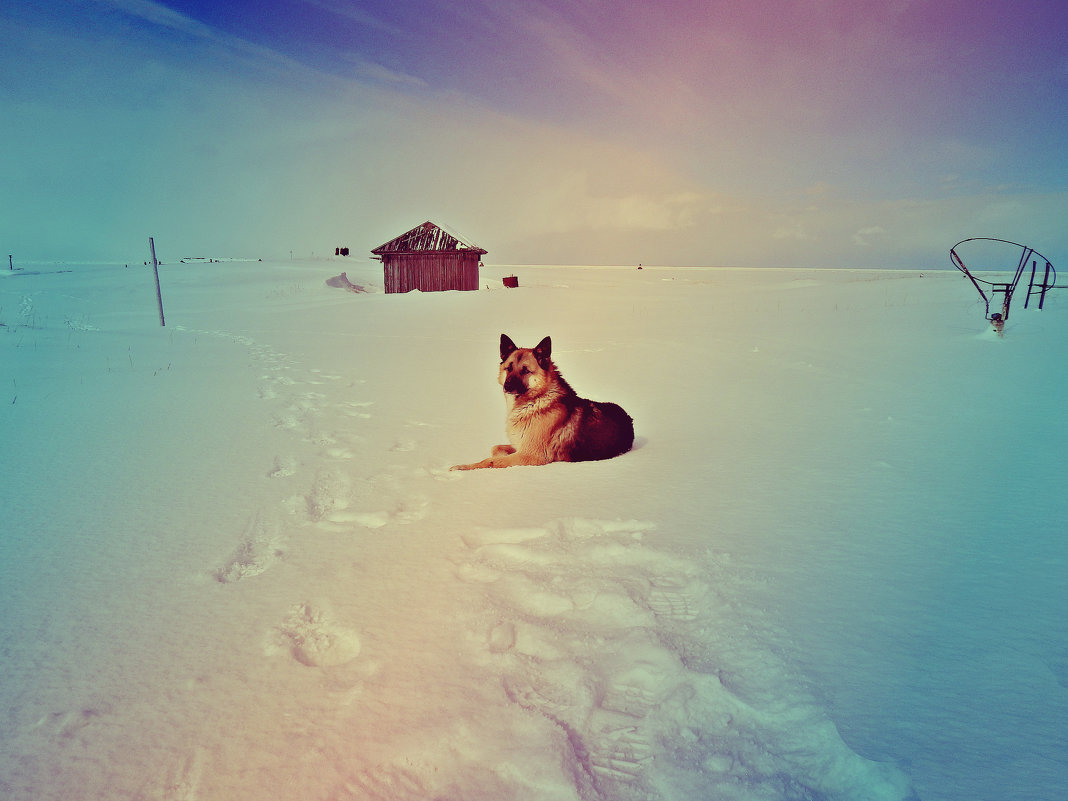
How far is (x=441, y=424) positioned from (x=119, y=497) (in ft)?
9.19

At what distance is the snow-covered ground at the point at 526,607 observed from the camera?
4.89 feet

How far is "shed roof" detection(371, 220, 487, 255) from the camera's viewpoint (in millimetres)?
24656

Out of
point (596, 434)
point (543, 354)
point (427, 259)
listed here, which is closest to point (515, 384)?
point (543, 354)

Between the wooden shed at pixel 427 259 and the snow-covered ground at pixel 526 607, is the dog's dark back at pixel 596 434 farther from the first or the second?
the wooden shed at pixel 427 259

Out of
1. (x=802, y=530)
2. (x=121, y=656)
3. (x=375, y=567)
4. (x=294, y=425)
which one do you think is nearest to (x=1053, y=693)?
(x=802, y=530)

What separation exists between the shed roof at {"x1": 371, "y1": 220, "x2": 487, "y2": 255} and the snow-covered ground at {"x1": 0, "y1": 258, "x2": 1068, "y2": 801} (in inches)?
795

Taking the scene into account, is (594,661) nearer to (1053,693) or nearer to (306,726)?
(306,726)

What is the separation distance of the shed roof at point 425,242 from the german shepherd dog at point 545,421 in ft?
71.6

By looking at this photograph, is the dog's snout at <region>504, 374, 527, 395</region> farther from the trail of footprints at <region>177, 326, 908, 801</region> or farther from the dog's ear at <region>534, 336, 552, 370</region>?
the trail of footprints at <region>177, 326, 908, 801</region>

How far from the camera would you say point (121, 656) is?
1944mm

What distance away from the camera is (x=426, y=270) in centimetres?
2508

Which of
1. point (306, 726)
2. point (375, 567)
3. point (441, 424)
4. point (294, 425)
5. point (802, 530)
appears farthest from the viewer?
point (441, 424)

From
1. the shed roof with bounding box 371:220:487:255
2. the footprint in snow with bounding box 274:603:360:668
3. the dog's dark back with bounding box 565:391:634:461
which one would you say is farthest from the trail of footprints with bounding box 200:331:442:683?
the shed roof with bounding box 371:220:487:255

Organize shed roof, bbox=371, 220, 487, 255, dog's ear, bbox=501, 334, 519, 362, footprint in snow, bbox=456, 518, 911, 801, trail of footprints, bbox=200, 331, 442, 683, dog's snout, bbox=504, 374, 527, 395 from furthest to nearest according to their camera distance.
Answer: shed roof, bbox=371, 220, 487, 255 < dog's ear, bbox=501, 334, 519, 362 < dog's snout, bbox=504, 374, 527, 395 < trail of footprints, bbox=200, 331, 442, 683 < footprint in snow, bbox=456, 518, 911, 801
